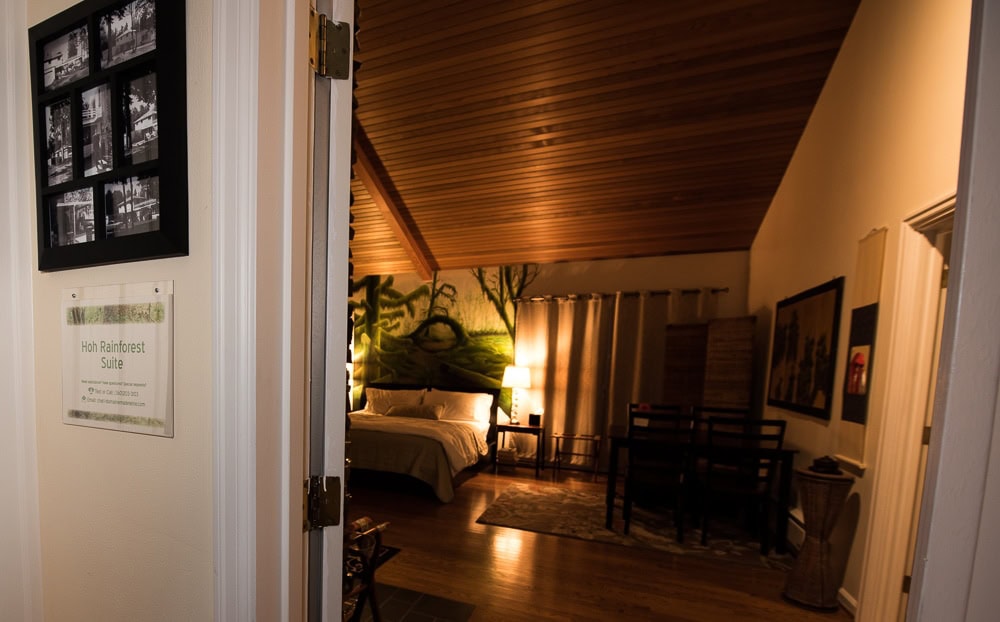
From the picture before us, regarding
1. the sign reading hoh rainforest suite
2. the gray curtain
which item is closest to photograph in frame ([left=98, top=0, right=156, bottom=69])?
the sign reading hoh rainforest suite

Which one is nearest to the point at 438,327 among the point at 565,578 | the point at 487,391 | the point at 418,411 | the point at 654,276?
the point at 487,391

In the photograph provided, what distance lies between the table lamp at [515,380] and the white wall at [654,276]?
3.54 ft

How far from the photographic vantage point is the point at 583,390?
525 centimetres

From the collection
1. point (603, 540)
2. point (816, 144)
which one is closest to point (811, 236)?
point (816, 144)

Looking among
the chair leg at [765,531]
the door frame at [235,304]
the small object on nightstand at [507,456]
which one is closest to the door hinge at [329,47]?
the door frame at [235,304]

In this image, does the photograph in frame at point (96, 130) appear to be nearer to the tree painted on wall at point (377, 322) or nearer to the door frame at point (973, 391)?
the door frame at point (973, 391)

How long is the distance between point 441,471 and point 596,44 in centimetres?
388

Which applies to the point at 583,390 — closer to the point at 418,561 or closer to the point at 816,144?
the point at 418,561

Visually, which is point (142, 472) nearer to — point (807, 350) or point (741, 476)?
point (741, 476)

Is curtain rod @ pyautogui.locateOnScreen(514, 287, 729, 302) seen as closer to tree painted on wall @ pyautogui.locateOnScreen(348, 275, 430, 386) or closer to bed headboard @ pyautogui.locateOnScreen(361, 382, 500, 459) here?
bed headboard @ pyautogui.locateOnScreen(361, 382, 500, 459)

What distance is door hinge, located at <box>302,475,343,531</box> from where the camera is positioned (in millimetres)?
716

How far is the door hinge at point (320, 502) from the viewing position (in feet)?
2.35

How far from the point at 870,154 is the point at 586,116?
202cm

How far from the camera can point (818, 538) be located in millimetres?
2309
